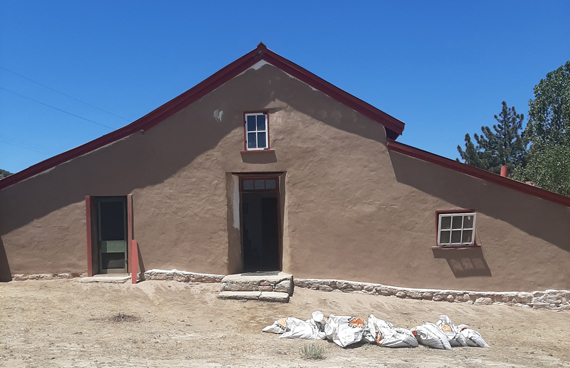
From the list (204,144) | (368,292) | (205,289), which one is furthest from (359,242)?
(204,144)

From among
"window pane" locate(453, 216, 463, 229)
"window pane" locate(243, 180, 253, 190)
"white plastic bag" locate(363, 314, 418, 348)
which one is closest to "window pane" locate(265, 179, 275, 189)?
"window pane" locate(243, 180, 253, 190)

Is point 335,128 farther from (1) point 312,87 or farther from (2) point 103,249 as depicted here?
(2) point 103,249

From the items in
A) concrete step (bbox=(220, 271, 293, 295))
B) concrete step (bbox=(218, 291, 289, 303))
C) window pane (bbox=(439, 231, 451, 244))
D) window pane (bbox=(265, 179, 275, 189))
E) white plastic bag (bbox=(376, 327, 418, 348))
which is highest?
window pane (bbox=(265, 179, 275, 189))

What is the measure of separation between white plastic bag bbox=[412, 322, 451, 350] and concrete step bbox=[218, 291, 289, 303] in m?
3.01

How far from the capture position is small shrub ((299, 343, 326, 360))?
17.7 ft

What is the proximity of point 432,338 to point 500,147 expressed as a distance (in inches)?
1139

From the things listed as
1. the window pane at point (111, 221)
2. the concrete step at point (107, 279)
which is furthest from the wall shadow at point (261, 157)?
the concrete step at point (107, 279)

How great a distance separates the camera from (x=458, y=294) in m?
8.77

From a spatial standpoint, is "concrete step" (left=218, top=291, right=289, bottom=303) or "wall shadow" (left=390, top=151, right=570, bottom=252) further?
"wall shadow" (left=390, top=151, right=570, bottom=252)

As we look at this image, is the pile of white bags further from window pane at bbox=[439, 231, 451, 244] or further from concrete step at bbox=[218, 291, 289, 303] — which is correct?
window pane at bbox=[439, 231, 451, 244]

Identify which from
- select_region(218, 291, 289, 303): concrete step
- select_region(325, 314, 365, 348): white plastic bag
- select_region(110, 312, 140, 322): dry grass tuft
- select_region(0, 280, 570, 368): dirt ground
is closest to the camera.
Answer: select_region(0, 280, 570, 368): dirt ground

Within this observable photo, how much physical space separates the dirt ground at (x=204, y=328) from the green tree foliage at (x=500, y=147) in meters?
24.0

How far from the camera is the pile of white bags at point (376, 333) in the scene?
6.07 m

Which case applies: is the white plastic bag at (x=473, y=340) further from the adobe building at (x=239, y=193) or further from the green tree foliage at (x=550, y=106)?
the green tree foliage at (x=550, y=106)
